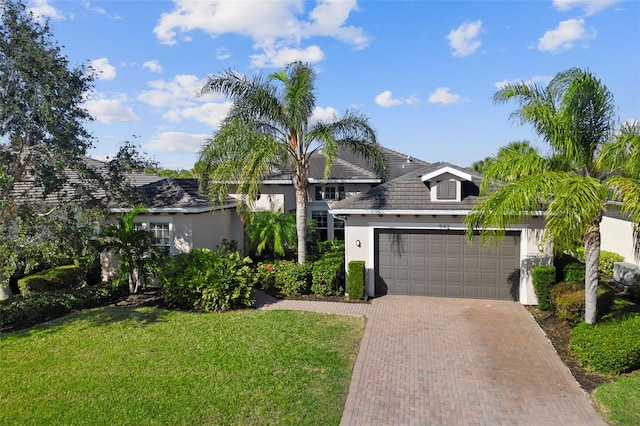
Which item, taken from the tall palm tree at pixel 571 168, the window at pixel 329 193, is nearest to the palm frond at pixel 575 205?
the tall palm tree at pixel 571 168

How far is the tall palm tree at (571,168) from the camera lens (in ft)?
26.7

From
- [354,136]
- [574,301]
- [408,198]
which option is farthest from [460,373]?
[354,136]

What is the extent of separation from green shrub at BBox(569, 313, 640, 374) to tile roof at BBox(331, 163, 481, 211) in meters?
5.02

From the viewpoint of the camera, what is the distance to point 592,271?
29.6 ft

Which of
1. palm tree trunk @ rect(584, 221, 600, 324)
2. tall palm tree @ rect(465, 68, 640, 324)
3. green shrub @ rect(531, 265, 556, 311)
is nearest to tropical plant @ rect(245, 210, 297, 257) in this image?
tall palm tree @ rect(465, 68, 640, 324)

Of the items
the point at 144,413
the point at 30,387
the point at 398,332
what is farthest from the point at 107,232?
the point at 398,332

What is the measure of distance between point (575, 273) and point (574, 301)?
71.2 inches

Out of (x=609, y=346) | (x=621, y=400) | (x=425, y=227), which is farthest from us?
(x=425, y=227)

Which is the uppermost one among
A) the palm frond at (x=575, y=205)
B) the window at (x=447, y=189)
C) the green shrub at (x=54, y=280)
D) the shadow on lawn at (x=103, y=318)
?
Result: the window at (x=447, y=189)

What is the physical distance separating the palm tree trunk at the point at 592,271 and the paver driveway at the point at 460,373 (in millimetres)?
1225

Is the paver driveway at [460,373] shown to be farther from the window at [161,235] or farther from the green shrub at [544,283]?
the window at [161,235]

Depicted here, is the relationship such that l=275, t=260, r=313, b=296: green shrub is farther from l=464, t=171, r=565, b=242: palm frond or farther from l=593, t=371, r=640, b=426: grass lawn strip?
l=593, t=371, r=640, b=426: grass lawn strip

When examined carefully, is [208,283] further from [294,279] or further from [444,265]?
[444,265]

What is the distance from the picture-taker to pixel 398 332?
10.1m
